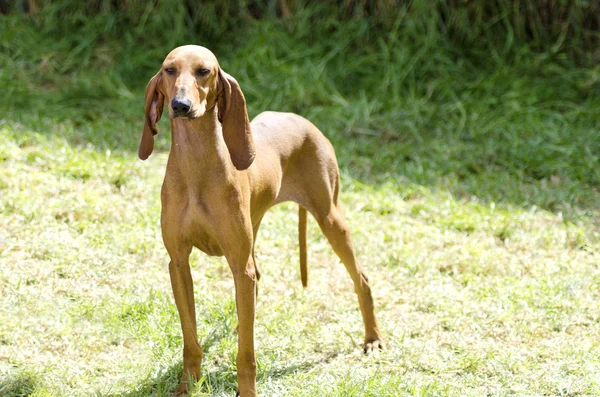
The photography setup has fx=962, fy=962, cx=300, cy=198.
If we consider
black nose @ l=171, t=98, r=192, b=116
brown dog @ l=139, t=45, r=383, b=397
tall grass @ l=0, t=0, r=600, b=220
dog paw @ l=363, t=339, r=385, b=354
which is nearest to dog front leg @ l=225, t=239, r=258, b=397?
brown dog @ l=139, t=45, r=383, b=397

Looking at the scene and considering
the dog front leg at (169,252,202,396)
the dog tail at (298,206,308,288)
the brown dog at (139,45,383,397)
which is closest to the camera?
the brown dog at (139,45,383,397)

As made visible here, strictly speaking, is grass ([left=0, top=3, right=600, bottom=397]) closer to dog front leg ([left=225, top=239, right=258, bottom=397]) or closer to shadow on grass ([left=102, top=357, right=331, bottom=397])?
shadow on grass ([left=102, top=357, right=331, bottom=397])

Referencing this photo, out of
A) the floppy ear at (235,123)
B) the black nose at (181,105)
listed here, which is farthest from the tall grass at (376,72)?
the black nose at (181,105)

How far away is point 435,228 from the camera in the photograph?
6422 mm

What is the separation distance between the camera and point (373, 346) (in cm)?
481

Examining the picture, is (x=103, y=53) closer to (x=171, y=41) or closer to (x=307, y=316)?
(x=171, y=41)

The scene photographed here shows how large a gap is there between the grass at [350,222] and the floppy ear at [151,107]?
111cm

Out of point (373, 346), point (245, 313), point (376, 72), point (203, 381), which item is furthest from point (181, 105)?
point (376, 72)

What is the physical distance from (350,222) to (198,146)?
2.61m

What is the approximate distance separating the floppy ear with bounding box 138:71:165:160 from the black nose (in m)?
0.31

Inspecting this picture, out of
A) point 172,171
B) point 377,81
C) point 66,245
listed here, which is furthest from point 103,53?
point 172,171

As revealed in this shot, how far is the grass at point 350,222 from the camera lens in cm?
463

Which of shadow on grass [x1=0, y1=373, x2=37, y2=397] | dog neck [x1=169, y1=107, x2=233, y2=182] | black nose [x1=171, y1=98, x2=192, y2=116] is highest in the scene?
black nose [x1=171, y1=98, x2=192, y2=116]

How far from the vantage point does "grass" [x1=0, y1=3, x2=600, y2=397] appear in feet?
15.2
